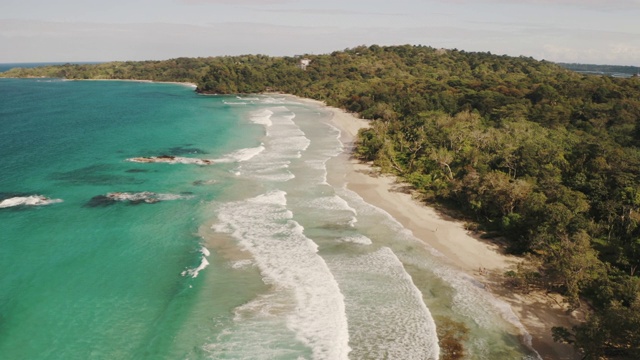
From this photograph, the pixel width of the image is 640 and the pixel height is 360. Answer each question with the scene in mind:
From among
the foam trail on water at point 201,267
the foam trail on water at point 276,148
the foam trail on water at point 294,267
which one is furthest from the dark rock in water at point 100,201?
the foam trail on water at point 276,148

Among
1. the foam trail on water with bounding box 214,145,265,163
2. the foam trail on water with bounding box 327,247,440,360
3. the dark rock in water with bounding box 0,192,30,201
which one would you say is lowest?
the foam trail on water with bounding box 327,247,440,360

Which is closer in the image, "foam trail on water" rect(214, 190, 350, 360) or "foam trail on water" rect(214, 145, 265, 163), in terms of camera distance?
"foam trail on water" rect(214, 190, 350, 360)

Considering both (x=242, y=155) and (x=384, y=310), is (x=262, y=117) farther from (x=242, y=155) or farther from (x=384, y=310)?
(x=384, y=310)

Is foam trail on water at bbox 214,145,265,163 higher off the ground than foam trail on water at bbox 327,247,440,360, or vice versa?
foam trail on water at bbox 214,145,265,163

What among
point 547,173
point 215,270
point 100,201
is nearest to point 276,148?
point 100,201

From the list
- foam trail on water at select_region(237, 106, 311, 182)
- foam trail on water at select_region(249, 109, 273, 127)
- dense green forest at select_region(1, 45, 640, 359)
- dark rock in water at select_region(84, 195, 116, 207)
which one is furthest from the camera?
foam trail on water at select_region(249, 109, 273, 127)

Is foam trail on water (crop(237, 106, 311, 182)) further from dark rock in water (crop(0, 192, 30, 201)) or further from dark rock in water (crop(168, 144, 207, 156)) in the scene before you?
dark rock in water (crop(0, 192, 30, 201))

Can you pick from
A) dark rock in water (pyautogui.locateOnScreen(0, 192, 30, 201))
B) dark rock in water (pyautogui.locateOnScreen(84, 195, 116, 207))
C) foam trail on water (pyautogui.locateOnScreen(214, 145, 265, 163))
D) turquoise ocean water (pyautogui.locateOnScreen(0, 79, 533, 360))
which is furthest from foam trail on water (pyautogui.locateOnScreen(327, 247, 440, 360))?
dark rock in water (pyautogui.locateOnScreen(0, 192, 30, 201))
